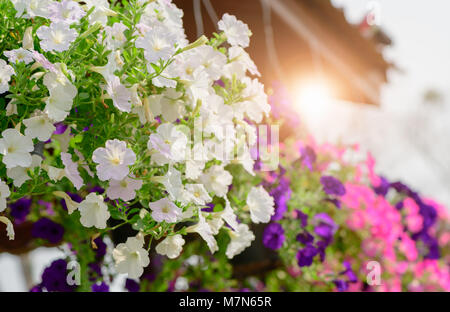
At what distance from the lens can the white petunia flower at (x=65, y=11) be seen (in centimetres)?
94

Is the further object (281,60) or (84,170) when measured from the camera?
(281,60)

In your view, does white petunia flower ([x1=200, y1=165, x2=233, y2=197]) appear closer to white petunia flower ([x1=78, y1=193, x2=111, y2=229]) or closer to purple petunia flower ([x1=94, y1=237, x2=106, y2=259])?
white petunia flower ([x1=78, y1=193, x2=111, y2=229])

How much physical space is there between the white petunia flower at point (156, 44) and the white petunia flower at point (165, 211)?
12.2 inches

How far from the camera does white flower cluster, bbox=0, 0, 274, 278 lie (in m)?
0.88

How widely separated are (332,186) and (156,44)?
3.52 ft

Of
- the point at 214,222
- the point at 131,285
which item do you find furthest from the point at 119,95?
the point at 131,285

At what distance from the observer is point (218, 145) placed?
1.15 metres

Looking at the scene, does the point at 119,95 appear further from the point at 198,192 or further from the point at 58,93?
the point at 198,192

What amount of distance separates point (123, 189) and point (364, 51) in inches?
150

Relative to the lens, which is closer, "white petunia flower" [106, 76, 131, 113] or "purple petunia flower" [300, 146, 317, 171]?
"white petunia flower" [106, 76, 131, 113]

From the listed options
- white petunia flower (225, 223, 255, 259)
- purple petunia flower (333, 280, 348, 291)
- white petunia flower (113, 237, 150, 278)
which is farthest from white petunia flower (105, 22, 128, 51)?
purple petunia flower (333, 280, 348, 291)

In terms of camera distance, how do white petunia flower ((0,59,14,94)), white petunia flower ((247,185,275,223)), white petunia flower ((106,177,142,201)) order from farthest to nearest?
white petunia flower ((247,185,275,223)) → white petunia flower ((106,177,142,201)) → white petunia flower ((0,59,14,94))
